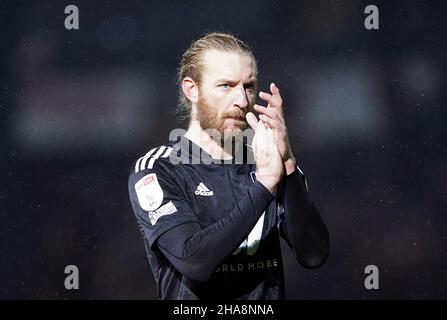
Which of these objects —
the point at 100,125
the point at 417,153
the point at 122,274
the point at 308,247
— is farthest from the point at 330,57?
the point at 308,247

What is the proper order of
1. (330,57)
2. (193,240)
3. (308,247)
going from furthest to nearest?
(330,57) < (308,247) < (193,240)

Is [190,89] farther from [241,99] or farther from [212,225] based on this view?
[212,225]

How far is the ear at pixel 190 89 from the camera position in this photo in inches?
97.5

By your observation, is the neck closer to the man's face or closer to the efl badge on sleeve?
the man's face

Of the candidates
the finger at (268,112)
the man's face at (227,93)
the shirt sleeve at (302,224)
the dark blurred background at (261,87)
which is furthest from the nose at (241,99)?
the dark blurred background at (261,87)

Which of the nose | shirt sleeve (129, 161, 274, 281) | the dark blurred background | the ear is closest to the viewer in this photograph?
shirt sleeve (129, 161, 274, 281)

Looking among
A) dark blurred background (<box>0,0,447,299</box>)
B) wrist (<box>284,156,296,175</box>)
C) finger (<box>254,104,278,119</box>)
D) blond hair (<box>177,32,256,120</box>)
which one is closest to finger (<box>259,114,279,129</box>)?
finger (<box>254,104,278,119</box>)

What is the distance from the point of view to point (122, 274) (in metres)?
4.40

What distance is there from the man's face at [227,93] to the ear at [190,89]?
36mm

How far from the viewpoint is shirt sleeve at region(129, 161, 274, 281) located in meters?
1.96

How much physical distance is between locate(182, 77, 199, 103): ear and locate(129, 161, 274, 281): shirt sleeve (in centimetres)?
44

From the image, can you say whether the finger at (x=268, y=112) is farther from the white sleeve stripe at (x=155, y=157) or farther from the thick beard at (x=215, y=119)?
the white sleeve stripe at (x=155, y=157)

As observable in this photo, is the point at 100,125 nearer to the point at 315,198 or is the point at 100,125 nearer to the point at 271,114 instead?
the point at 315,198

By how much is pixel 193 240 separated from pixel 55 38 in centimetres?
295
